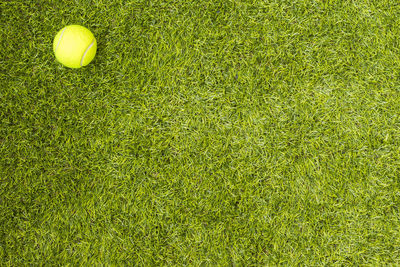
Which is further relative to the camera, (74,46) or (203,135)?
(203,135)

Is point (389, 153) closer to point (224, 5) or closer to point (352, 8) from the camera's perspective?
point (352, 8)

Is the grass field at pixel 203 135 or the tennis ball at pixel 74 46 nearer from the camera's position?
the tennis ball at pixel 74 46

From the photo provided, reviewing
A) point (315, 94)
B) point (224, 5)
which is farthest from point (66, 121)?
point (315, 94)

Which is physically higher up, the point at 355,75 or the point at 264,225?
the point at 355,75

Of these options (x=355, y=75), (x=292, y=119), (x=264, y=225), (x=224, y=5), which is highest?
(x=224, y=5)

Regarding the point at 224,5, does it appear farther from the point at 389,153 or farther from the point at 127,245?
the point at 127,245
